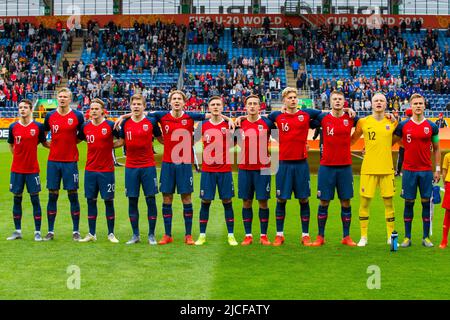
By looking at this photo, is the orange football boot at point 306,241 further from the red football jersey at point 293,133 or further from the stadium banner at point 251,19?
the stadium banner at point 251,19

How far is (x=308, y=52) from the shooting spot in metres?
48.7

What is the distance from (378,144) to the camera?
11.0 metres

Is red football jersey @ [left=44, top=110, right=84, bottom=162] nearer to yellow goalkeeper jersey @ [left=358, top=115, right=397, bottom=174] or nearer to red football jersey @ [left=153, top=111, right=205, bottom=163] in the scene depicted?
red football jersey @ [left=153, top=111, right=205, bottom=163]

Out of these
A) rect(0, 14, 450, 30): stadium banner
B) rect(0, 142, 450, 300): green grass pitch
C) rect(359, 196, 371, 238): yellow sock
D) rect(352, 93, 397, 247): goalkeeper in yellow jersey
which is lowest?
rect(0, 142, 450, 300): green grass pitch

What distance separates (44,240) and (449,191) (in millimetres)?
5659

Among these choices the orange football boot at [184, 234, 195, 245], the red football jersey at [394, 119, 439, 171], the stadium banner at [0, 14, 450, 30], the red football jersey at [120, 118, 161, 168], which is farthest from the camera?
Result: the stadium banner at [0, 14, 450, 30]

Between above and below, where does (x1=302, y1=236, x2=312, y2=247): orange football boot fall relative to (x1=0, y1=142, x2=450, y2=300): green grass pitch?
above

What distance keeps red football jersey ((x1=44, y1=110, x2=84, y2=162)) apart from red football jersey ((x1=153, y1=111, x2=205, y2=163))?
44.6 inches

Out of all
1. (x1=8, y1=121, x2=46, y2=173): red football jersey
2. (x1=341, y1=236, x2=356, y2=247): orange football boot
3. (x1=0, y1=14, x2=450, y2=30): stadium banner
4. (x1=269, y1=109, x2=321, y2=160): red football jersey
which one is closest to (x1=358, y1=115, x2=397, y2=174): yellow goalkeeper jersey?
(x1=269, y1=109, x2=321, y2=160): red football jersey

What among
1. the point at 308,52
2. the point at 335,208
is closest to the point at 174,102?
the point at 335,208

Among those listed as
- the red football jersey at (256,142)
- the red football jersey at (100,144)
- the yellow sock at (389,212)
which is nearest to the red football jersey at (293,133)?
the red football jersey at (256,142)

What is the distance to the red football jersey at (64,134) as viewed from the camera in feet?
37.2

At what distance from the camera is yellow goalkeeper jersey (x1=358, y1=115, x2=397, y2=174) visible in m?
11.0
